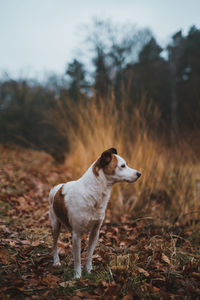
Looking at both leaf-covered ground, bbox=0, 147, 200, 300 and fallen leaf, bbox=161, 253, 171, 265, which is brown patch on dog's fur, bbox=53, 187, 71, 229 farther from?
fallen leaf, bbox=161, 253, 171, 265

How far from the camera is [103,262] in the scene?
2404mm

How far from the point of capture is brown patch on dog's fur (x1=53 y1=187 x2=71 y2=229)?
2.11 m

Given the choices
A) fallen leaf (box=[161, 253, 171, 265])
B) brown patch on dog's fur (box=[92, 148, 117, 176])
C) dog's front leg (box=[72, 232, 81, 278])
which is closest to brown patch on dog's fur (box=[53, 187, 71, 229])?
dog's front leg (box=[72, 232, 81, 278])

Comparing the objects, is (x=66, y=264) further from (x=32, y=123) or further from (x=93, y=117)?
(x=32, y=123)

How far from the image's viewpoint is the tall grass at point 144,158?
12.8 feet

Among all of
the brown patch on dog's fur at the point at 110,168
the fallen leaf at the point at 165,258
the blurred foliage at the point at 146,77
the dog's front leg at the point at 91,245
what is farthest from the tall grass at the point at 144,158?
the brown patch on dog's fur at the point at 110,168

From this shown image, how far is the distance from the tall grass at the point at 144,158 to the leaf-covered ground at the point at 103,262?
0.38 metres

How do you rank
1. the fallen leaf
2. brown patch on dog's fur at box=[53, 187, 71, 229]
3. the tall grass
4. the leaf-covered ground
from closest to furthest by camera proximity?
1. the leaf-covered ground
2. brown patch on dog's fur at box=[53, 187, 71, 229]
3. the fallen leaf
4. the tall grass

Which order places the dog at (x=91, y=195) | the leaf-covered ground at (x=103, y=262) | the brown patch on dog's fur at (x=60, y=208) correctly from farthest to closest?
1. the brown patch on dog's fur at (x=60, y=208)
2. the dog at (x=91, y=195)
3. the leaf-covered ground at (x=103, y=262)

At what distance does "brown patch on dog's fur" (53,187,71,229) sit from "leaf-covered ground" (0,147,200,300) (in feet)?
1.47

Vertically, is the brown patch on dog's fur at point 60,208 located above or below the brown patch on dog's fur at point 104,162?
below

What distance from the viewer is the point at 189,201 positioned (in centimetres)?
395

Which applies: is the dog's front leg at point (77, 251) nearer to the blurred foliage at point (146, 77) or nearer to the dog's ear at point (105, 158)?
the dog's ear at point (105, 158)

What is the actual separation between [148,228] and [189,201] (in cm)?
90
